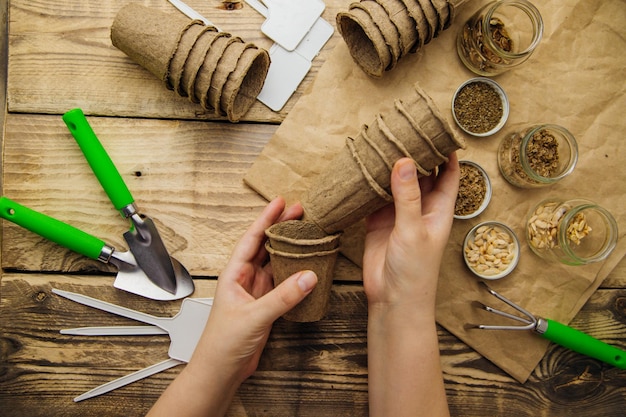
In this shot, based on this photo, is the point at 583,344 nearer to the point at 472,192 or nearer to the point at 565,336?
the point at 565,336

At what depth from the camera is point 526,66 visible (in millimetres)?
1371

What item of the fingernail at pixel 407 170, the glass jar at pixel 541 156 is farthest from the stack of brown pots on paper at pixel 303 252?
the glass jar at pixel 541 156

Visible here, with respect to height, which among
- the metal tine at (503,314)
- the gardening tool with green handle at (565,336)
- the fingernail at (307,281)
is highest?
the gardening tool with green handle at (565,336)

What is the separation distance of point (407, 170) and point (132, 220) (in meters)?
0.82

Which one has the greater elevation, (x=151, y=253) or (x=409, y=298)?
(x=409, y=298)

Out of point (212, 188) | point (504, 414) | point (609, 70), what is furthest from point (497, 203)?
point (212, 188)

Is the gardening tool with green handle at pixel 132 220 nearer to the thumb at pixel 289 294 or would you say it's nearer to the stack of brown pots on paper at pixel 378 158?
the thumb at pixel 289 294

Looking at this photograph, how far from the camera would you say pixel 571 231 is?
1.32 m

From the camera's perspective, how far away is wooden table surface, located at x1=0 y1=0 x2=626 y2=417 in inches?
55.5

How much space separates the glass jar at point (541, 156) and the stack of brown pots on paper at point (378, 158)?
0.40 metres

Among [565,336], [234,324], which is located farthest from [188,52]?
[565,336]

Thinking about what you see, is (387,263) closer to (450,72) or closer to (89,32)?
(450,72)

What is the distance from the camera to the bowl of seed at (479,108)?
1.34 meters

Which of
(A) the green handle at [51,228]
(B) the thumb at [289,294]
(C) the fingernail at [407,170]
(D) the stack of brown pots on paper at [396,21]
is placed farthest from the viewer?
(A) the green handle at [51,228]
